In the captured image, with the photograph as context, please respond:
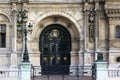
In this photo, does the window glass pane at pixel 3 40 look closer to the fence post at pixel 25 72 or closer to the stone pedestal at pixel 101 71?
the fence post at pixel 25 72

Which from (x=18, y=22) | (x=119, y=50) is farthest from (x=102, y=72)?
(x=18, y=22)

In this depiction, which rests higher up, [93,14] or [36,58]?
[93,14]

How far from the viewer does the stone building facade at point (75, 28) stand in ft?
130

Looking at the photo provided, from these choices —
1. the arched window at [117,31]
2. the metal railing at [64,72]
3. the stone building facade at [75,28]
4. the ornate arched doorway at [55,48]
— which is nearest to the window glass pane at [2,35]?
the stone building facade at [75,28]

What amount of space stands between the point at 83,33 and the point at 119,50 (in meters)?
3.19

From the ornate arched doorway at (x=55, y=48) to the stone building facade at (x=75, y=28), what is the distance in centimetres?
18

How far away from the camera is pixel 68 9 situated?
40.3m

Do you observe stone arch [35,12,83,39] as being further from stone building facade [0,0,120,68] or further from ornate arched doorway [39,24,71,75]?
ornate arched doorway [39,24,71,75]

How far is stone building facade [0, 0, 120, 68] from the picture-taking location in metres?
39.6

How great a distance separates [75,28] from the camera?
40.8 metres

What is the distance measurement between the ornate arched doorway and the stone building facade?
181 millimetres

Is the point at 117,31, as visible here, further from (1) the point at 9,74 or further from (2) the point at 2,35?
(1) the point at 9,74

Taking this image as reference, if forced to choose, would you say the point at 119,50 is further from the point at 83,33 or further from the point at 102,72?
the point at 102,72

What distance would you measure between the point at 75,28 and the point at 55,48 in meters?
2.30
